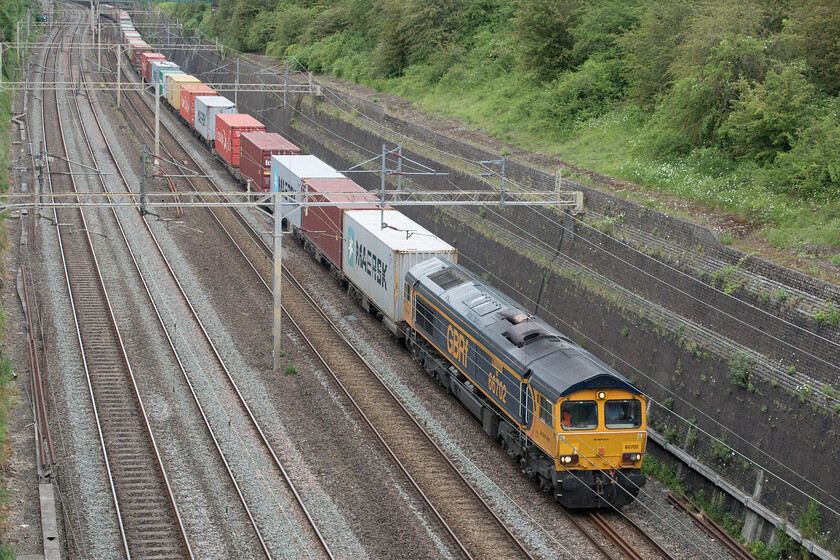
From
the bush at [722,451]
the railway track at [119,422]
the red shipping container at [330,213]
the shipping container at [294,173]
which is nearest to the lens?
the railway track at [119,422]

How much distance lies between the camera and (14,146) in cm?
5019

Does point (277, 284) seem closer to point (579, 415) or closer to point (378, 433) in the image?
point (378, 433)

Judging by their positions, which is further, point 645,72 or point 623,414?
point 645,72

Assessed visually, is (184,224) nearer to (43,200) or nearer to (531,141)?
(43,200)

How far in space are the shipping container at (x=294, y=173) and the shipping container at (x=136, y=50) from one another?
57566 millimetres

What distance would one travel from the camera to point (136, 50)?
90062 millimetres

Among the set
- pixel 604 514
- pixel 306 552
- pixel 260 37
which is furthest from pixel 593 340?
pixel 260 37

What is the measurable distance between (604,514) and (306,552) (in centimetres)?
616

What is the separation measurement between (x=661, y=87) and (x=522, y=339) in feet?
54.6


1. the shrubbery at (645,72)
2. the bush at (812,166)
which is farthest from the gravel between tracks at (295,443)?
the shrubbery at (645,72)

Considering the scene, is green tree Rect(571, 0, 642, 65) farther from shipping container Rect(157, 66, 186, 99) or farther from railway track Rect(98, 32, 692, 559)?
shipping container Rect(157, 66, 186, 99)

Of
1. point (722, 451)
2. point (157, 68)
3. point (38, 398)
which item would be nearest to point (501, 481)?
point (722, 451)

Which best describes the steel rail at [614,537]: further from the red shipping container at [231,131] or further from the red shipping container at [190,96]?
the red shipping container at [190,96]

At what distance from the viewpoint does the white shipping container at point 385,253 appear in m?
25.7
